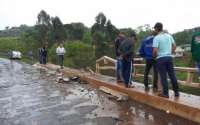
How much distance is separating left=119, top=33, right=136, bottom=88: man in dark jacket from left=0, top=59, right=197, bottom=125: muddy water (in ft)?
2.88

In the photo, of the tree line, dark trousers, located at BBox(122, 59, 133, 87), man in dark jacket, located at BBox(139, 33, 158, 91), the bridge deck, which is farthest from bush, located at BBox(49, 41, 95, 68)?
man in dark jacket, located at BBox(139, 33, 158, 91)

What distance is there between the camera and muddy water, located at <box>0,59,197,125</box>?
352 inches

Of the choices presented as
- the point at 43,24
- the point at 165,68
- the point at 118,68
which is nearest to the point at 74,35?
the point at 43,24

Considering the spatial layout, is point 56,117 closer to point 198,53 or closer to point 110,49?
point 198,53

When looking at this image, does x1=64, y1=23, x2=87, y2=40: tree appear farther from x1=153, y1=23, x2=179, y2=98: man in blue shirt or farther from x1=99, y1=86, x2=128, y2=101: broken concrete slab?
x1=153, y1=23, x2=179, y2=98: man in blue shirt

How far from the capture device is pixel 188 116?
27.8 ft

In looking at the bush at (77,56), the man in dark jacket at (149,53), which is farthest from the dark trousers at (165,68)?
the bush at (77,56)

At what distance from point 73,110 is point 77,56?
70.8 metres

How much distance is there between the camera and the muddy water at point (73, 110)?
29.3 ft

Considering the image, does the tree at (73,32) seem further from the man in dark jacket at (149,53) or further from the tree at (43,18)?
the man in dark jacket at (149,53)

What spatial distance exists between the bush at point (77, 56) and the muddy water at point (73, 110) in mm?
59451

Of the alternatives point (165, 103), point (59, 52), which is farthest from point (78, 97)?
point (59, 52)

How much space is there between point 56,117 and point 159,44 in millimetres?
3115

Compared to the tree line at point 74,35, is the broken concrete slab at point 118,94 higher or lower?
lower
